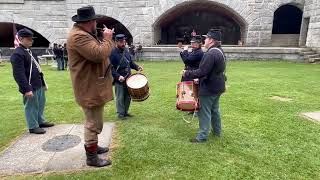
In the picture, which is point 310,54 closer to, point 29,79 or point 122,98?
point 122,98

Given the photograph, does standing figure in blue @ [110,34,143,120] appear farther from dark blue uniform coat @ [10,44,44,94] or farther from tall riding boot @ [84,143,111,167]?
tall riding boot @ [84,143,111,167]

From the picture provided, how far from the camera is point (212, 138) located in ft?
17.4

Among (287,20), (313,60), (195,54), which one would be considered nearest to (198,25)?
(287,20)

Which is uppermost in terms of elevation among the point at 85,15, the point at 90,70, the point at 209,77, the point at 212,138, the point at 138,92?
the point at 85,15

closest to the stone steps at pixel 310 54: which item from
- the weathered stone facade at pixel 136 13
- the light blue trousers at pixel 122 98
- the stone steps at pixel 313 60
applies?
the stone steps at pixel 313 60

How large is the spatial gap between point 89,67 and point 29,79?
212cm

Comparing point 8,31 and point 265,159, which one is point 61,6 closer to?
point 8,31

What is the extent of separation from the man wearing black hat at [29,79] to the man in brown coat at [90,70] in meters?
1.75

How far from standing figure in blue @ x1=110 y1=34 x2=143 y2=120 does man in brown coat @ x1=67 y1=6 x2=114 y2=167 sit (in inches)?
81.8

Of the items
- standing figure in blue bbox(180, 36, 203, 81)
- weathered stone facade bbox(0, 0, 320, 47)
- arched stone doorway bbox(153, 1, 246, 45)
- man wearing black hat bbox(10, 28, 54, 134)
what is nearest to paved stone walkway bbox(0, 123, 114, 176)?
man wearing black hat bbox(10, 28, 54, 134)

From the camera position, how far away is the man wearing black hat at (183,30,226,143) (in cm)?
479

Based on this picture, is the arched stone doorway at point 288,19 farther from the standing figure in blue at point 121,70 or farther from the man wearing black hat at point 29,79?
the man wearing black hat at point 29,79

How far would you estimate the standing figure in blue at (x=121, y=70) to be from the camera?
6259 millimetres

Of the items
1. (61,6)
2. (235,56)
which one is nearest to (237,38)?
Result: (235,56)
